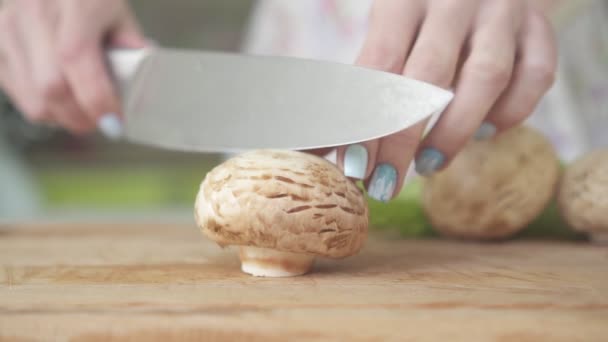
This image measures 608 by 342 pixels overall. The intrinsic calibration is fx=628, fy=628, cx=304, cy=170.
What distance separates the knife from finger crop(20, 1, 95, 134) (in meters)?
0.15

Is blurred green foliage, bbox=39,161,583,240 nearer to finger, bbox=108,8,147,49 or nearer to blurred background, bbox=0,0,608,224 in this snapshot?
blurred background, bbox=0,0,608,224

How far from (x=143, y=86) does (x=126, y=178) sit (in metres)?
2.43

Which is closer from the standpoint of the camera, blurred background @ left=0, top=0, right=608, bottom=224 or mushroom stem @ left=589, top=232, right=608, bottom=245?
mushroom stem @ left=589, top=232, right=608, bottom=245

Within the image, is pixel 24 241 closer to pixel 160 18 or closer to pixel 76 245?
pixel 76 245

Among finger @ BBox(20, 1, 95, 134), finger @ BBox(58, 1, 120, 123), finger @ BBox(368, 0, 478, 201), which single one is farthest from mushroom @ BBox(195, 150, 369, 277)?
finger @ BBox(20, 1, 95, 134)

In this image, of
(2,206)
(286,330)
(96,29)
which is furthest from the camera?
(2,206)

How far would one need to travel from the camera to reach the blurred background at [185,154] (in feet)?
7.55

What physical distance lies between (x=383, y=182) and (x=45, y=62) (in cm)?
102

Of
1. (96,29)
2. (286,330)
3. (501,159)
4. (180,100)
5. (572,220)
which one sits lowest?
(286,330)

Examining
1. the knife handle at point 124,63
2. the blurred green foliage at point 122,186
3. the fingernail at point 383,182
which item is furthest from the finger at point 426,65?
the blurred green foliage at point 122,186

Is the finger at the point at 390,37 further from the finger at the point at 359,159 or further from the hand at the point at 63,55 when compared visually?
the hand at the point at 63,55

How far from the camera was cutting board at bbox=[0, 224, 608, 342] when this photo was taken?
616 millimetres

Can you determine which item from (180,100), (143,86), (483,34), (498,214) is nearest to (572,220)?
(498,214)

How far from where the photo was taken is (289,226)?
81 centimetres
